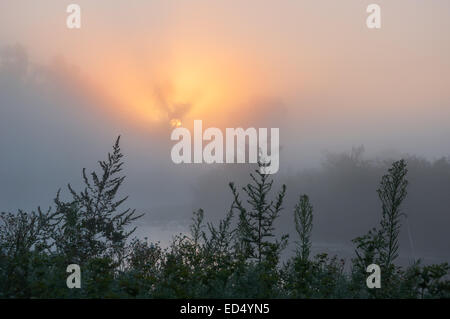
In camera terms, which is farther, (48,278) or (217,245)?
(217,245)

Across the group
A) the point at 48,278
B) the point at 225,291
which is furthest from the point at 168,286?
the point at 48,278

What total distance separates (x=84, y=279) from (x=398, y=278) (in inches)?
268

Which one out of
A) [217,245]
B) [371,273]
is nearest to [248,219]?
[217,245]

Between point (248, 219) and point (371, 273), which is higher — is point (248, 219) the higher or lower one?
the higher one

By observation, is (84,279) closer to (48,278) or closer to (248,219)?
(48,278)
